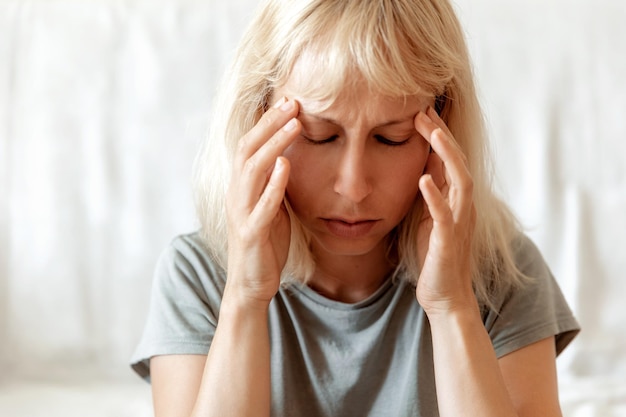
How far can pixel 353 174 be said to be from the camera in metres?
1.10

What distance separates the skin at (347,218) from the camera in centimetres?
112

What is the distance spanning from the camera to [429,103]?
1167 millimetres

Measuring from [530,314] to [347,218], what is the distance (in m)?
0.33

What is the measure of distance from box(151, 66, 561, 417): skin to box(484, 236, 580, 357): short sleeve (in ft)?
0.31

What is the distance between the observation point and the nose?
3.61ft

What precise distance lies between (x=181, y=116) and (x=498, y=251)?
668 millimetres

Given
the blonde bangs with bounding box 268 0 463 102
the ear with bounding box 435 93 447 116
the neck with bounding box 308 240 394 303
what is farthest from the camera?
the neck with bounding box 308 240 394 303

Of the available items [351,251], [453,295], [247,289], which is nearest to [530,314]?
[453,295]

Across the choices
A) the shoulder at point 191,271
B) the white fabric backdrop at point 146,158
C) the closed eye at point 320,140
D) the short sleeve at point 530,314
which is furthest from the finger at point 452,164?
the white fabric backdrop at point 146,158

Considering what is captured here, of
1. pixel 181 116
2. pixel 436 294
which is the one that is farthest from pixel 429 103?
pixel 181 116

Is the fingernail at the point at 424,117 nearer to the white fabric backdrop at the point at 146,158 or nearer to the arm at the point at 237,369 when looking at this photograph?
the arm at the point at 237,369

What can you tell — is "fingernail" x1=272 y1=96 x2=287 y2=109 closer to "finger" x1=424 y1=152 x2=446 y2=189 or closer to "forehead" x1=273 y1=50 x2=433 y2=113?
"forehead" x1=273 y1=50 x2=433 y2=113

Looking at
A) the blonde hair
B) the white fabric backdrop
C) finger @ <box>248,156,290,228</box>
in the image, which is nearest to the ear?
the blonde hair

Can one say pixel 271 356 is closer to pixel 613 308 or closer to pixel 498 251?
pixel 498 251
